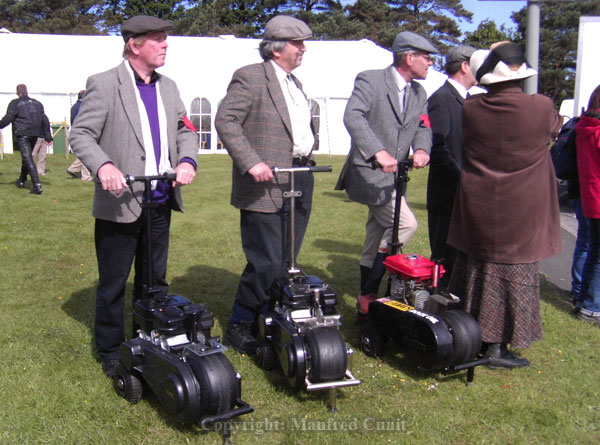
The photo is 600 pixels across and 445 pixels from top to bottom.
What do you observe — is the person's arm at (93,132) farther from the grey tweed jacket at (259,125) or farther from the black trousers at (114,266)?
the grey tweed jacket at (259,125)

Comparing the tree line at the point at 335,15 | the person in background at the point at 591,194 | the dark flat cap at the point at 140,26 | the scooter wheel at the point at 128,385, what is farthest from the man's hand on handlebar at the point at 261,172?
the tree line at the point at 335,15

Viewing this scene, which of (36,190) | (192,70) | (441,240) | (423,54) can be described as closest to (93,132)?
(423,54)

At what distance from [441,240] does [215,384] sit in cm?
254

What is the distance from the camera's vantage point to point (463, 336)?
12.6 feet

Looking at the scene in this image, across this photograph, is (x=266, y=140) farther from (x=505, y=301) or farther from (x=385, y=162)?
(x=505, y=301)

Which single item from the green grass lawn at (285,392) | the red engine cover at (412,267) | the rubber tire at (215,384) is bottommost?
the green grass lawn at (285,392)

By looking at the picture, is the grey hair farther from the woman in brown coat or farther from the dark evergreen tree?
the dark evergreen tree

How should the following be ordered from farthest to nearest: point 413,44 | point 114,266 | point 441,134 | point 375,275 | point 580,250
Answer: point 580,250
point 375,275
point 441,134
point 413,44
point 114,266

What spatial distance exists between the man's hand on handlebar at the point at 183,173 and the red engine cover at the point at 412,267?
1.60 m

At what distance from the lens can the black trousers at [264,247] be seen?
4277 millimetres

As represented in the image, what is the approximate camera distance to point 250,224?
4.31 meters

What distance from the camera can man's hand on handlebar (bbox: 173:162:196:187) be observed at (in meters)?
3.68

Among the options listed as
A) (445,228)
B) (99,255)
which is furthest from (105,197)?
(445,228)

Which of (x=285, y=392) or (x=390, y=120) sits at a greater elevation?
(x=390, y=120)
